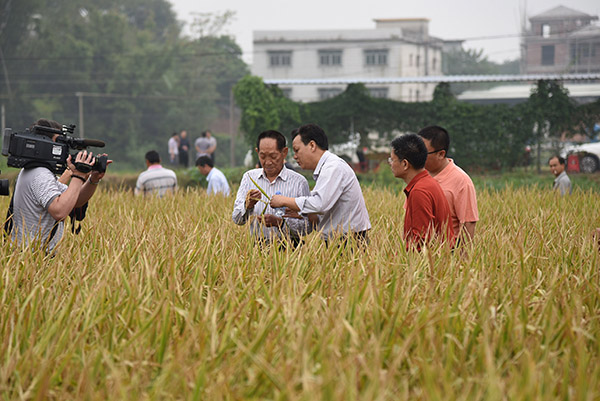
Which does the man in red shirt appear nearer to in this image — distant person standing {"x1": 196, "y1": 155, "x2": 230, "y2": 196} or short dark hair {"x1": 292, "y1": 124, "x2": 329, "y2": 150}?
short dark hair {"x1": 292, "y1": 124, "x2": 329, "y2": 150}

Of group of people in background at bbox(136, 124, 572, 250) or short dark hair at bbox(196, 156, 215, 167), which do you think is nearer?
group of people in background at bbox(136, 124, 572, 250)

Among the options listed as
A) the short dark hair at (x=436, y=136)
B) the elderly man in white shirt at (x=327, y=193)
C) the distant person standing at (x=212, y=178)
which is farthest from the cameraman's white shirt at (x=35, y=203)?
the distant person standing at (x=212, y=178)

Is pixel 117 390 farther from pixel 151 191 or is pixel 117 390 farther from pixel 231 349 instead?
pixel 151 191

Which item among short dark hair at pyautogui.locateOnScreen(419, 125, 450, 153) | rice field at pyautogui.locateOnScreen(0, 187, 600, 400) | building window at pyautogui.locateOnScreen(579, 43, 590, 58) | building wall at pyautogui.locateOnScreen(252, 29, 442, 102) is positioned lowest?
rice field at pyautogui.locateOnScreen(0, 187, 600, 400)

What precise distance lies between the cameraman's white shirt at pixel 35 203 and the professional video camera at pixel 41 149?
0.21 ft

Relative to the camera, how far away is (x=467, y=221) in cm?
462

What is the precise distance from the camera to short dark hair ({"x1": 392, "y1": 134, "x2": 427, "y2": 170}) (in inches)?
167

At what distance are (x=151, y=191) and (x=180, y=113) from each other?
3384 cm

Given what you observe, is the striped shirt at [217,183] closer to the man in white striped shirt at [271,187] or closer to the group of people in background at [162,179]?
the group of people in background at [162,179]

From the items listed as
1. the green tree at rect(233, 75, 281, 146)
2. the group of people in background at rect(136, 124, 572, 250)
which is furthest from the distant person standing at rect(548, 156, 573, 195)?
the green tree at rect(233, 75, 281, 146)

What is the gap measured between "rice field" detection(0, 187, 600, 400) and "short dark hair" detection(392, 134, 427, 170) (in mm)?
556

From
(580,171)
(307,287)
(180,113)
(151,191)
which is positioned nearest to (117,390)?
(307,287)

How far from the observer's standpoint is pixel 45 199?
417 centimetres

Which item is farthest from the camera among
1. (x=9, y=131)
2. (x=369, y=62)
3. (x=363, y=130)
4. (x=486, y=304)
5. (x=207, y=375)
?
(x=369, y=62)
